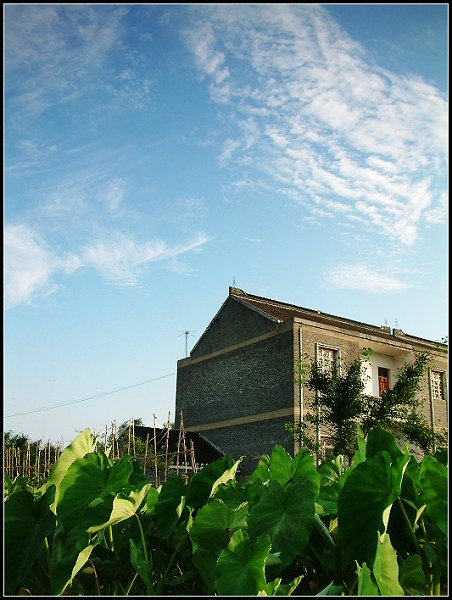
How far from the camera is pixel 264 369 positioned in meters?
15.1

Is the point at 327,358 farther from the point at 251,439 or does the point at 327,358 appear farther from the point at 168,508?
the point at 168,508

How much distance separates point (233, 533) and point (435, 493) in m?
0.19

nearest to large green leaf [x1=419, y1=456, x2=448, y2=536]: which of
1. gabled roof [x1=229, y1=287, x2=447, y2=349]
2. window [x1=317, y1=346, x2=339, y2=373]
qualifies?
window [x1=317, y1=346, x2=339, y2=373]

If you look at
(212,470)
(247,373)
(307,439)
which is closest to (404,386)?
(307,439)

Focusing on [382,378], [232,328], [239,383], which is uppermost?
[232,328]

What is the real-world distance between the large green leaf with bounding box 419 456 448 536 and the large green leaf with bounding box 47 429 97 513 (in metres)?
0.36

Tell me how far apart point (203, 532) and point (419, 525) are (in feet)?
0.68

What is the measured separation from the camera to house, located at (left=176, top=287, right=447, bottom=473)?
14352mm

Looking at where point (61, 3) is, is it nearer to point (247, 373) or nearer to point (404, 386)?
point (404, 386)

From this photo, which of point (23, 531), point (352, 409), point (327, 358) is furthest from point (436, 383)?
point (23, 531)

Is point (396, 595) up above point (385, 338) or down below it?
below

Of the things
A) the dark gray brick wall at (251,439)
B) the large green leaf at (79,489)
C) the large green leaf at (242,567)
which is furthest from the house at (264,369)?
the large green leaf at (242,567)

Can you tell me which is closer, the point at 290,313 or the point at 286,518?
the point at 286,518

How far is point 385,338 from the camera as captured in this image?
51.9 feet
